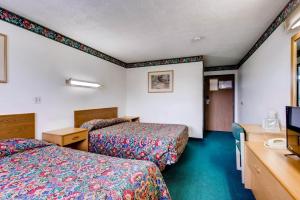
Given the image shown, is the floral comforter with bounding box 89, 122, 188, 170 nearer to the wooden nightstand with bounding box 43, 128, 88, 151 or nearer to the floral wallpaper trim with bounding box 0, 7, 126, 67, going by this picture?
the wooden nightstand with bounding box 43, 128, 88, 151

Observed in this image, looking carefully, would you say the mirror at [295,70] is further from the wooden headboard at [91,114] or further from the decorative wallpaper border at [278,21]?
the wooden headboard at [91,114]

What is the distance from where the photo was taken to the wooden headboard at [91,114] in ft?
11.1

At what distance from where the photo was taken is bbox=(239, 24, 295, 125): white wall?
210 centimetres

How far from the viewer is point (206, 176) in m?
2.56

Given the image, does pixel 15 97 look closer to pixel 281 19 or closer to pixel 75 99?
pixel 75 99

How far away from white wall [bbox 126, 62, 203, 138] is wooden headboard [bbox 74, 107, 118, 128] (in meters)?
0.91

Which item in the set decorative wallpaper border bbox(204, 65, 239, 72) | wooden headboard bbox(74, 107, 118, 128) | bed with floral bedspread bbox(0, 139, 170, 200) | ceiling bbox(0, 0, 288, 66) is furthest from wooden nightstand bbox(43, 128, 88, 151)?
decorative wallpaper border bbox(204, 65, 239, 72)

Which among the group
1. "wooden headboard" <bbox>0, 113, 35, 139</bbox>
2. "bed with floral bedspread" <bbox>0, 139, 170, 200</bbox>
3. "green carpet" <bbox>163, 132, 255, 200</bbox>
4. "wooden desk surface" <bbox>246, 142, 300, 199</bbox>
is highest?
"wooden headboard" <bbox>0, 113, 35, 139</bbox>

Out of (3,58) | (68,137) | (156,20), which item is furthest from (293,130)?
(3,58)

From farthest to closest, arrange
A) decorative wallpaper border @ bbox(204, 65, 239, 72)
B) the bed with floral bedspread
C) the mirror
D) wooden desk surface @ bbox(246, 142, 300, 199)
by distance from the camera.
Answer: decorative wallpaper border @ bbox(204, 65, 239, 72) < the mirror < the bed with floral bedspread < wooden desk surface @ bbox(246, 142, 300, 199)

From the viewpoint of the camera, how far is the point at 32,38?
101 inches

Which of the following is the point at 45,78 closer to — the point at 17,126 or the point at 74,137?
the point at 17,126

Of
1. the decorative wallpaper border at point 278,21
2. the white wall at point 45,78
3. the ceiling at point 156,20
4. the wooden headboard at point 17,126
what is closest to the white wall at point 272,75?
the decorative wallpaper border at point 278,21

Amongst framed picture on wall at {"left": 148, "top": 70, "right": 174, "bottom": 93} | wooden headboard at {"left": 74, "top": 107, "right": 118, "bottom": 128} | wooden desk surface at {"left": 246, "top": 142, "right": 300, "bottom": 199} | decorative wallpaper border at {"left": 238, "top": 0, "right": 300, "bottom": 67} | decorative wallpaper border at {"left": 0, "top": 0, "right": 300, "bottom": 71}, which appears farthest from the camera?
framed picture on wall at {"left": 148, "top": 70, "right": 174, "bottom": 93}
